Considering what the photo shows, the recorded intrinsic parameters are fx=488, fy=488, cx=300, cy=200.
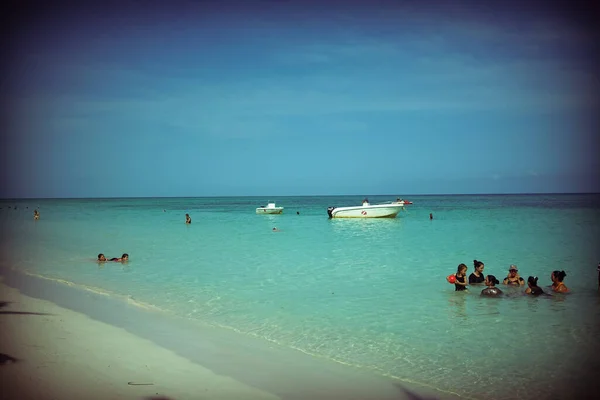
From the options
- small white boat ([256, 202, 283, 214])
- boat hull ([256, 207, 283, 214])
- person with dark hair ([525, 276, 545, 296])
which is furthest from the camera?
boat hull ([256, 207, 283, 214])

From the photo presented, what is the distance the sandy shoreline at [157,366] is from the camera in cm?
728

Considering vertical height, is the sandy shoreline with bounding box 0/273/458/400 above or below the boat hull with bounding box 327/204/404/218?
below

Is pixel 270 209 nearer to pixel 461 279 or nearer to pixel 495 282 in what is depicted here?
pixel 495 282

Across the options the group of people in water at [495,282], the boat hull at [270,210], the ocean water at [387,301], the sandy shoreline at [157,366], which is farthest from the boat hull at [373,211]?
the sandy shoreline at [157,366]

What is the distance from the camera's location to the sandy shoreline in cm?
728

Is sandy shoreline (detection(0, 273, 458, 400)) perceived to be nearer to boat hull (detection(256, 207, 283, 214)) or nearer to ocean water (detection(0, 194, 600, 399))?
ocean water (detection(0, 194, 600, 399))

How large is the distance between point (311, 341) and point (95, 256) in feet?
60.5

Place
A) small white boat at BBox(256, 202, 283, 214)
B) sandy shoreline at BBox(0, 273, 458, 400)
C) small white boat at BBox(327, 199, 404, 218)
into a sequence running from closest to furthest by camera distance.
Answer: sandy shoreline at BBox(0, 273, 458, 400) < small white boat at BBox(327, 199, 404, 218) < small white boat at BBox(256, 202, 283, 214)

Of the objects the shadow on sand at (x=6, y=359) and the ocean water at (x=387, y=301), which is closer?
the shadow on sand at (x=6, y=359)

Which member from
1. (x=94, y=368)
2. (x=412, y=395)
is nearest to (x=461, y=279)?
(x=412, y=395)

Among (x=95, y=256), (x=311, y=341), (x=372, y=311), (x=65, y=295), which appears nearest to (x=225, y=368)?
(x=311, y=341)

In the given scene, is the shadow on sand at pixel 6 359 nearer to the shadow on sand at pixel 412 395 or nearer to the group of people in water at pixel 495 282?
the shadow on sand at pixel 412 395

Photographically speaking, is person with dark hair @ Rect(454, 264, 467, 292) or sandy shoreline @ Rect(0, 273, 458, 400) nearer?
sandy shoreline @ Rect(0, 273, 458, 400)

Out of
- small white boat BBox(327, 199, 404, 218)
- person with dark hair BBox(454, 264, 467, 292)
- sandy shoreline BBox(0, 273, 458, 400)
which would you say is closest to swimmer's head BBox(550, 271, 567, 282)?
person with dark hair BBox(454, 264, 467, 292)
